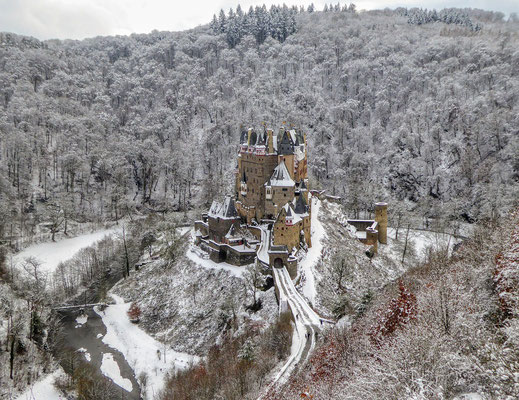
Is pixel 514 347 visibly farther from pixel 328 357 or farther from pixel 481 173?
pixel 481 173

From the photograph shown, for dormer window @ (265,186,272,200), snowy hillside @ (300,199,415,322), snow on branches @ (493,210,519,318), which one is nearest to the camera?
snow on branches @ (493,210,519,318)

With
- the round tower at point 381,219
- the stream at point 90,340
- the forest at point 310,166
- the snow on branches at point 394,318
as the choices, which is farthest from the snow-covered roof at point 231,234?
the snow on branches at point 394,318

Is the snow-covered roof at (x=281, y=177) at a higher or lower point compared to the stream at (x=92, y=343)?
higher

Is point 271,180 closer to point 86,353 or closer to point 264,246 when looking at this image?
point 264,246

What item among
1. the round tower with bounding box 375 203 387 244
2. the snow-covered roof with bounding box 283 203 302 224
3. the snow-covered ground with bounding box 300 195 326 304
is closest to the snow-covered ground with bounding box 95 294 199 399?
the snow-covered ground with bounding box 300 195 326 304

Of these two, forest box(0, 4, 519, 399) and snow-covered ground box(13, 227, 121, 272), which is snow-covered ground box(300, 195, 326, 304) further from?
snow-covered ground box(13, 227, 121, 272)

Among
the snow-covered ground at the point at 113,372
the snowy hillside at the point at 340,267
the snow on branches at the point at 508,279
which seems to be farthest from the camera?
the snowy hillside at the point at 340,267

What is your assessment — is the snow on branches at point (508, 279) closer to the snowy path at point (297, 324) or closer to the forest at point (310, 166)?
the forest at point (310, 166)

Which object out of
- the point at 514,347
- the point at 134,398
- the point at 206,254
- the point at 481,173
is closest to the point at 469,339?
the point at 514,347
